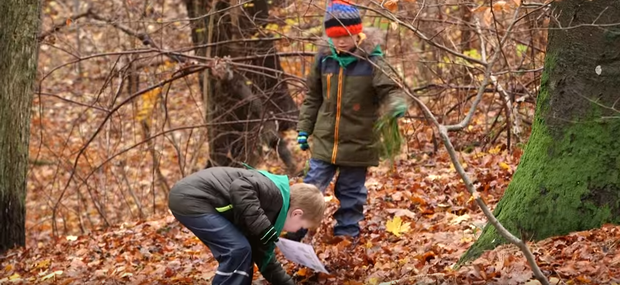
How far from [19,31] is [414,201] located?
394 centimetres

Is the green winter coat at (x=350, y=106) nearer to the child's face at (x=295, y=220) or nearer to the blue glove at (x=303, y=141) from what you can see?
the blue glove at (x=303, y=141)

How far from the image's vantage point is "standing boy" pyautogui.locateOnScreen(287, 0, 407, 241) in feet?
18.0

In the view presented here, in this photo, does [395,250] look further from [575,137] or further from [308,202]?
[575,137]

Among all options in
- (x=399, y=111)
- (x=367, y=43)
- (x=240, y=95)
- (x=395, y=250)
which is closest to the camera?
(x=399, y=111)

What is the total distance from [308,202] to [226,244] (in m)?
0.53

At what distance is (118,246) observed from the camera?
23.4 ft

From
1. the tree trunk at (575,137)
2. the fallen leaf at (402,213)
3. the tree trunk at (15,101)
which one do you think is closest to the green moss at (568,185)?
the tree trunk at (575,137)

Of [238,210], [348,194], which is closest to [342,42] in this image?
[348,194]

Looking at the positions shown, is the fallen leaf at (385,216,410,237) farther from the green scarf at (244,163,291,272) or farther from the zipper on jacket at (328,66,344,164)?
the green scarf at (244,163,291,272)

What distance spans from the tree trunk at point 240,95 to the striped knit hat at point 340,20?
3.94 meters

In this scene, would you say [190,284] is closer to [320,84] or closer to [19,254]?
[320,84]

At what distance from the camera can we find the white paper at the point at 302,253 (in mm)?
4223

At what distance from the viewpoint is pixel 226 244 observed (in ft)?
13.9

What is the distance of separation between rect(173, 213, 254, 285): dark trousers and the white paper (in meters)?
0.21
